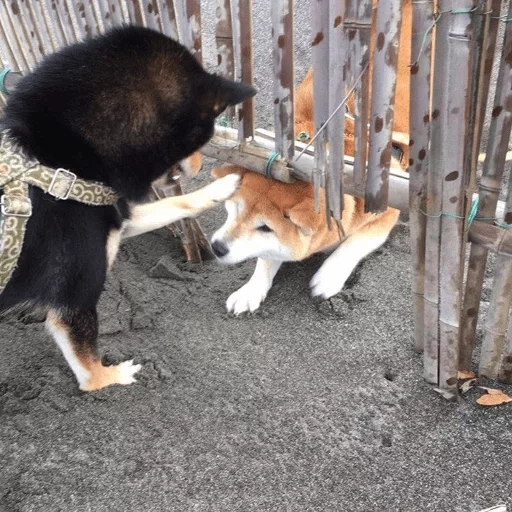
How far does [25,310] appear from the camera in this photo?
1.74 metres

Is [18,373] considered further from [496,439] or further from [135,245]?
[496,439]

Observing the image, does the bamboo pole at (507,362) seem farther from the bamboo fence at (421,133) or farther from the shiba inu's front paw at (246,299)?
the shiba inu's front paw at (246,299)

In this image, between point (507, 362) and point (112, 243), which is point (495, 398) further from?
point (112, 243)

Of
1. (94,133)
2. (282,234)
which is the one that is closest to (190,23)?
(94,133)

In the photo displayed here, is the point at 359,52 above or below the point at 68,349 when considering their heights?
above

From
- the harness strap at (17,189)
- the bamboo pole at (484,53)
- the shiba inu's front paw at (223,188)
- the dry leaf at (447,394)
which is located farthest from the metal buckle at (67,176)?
the dry leaf at (447,394)

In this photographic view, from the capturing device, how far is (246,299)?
2301mm

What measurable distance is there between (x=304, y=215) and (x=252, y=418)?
2.47 feet

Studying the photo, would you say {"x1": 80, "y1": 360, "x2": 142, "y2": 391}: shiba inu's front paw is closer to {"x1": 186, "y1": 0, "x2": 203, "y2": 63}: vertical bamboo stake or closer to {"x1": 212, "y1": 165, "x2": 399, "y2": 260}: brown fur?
{"x1": 212, "y1": 165, "x2": 399, "y2": 260}: brown fur

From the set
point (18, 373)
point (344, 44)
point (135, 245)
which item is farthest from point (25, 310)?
point (344, 44)

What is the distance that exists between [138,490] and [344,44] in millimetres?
1363

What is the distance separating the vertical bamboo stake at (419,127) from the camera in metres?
1.24

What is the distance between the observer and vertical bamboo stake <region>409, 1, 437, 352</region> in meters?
1.24

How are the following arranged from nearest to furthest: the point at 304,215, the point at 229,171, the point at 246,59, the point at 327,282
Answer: the point at 246,59 → the point at 304,215 → the point at 229,171 → the point at 327,282
